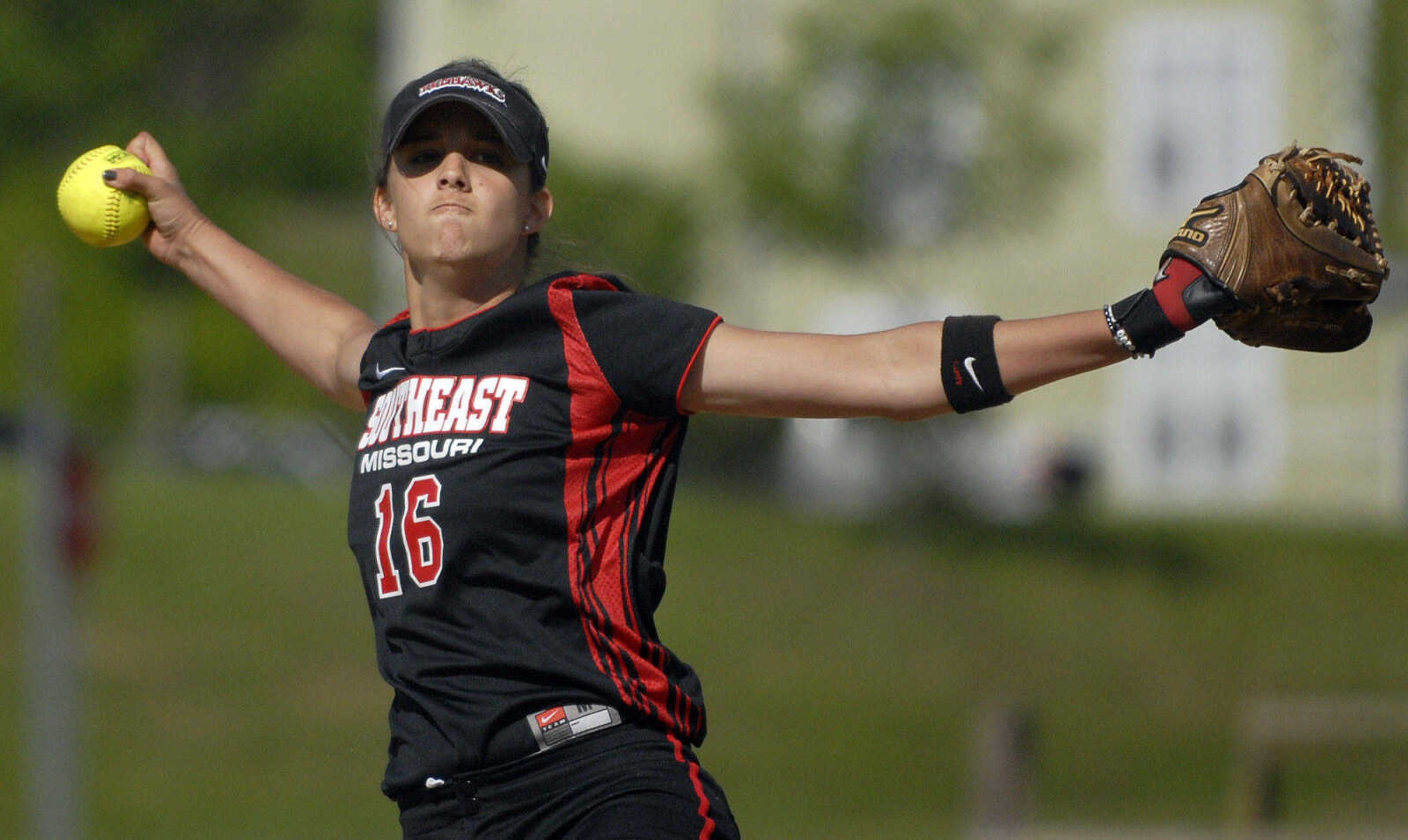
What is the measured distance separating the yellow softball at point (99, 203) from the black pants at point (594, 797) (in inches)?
58.3

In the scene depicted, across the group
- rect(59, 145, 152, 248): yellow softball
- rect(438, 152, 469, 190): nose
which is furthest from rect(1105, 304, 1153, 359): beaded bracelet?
rect(59, 145, 152, 248): yellow softball

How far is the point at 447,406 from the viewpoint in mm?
3133

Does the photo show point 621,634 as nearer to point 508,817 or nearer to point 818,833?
point 508,817

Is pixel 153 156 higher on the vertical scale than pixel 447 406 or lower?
higher

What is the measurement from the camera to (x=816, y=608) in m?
18.7

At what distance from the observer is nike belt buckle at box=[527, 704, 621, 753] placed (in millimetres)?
2994

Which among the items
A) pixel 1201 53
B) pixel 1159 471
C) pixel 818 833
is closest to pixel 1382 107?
pixel 1201 53

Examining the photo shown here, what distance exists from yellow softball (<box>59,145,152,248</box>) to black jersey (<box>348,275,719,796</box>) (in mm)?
1061

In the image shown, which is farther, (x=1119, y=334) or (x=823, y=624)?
(x=823, y=624)

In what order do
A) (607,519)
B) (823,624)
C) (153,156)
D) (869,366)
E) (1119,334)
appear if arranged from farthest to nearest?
(823,624) → (153,156) → (607,519) → (869,366) → (1119,334)

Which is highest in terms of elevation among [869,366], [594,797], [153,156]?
[153,156]

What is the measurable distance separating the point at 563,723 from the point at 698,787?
24 cm

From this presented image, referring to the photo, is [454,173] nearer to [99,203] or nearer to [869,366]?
[869,366]

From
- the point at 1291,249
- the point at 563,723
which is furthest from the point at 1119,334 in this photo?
the point at 563,723
